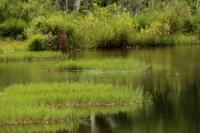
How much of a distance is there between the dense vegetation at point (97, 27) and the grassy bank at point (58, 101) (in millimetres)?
29570

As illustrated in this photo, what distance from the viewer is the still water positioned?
1998 cm

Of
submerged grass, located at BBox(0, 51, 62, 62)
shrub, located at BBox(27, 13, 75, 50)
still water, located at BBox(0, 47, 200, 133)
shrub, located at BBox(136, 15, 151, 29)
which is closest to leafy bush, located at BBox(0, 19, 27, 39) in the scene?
shrub, located at BBox(27, 13, 75, 50)

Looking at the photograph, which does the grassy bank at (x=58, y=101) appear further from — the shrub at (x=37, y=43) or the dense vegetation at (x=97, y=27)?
the dense vegetation at (x=97, y=27)

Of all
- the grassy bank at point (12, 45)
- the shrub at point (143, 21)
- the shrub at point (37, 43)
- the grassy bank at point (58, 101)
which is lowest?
the grassy bank at point (12, 45)

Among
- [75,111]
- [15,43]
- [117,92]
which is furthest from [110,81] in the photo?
[15,43]

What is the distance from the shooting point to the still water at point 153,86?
1998 cm

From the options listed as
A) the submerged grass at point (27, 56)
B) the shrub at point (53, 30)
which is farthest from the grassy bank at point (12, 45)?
the submerged grass at point (27, 56)

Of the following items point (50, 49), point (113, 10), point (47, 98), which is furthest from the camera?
point (113, 10)

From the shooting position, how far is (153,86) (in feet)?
97.2

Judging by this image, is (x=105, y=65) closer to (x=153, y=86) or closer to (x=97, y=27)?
(x=153, y=86)

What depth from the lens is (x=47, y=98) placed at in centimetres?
2414

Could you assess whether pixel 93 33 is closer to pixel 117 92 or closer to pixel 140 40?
pixel 140 40

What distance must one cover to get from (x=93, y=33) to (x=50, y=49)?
591 centimetres

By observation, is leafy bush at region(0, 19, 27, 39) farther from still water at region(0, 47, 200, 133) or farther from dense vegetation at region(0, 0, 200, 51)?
still water at region(0, 47, 200, 133)
